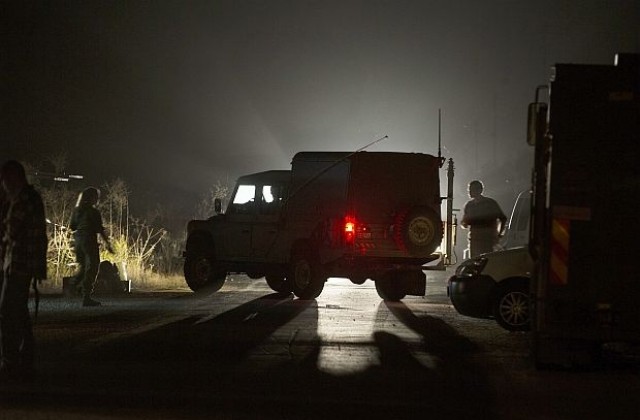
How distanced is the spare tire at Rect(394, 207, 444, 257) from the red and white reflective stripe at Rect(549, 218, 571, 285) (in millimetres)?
8057

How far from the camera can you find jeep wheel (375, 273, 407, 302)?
55.2 feet

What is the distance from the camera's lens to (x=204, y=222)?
1820 cm

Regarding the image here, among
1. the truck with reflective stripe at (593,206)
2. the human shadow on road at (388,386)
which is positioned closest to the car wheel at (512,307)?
the human shadow on road at (388,386)

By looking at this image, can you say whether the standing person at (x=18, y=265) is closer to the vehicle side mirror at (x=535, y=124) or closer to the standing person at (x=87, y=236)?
the vehicle side mirror at (x=535, y=124)

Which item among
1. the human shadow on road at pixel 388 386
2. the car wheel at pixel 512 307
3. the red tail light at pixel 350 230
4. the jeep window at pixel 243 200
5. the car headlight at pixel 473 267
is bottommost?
the human shadow on road at pixel 388 386

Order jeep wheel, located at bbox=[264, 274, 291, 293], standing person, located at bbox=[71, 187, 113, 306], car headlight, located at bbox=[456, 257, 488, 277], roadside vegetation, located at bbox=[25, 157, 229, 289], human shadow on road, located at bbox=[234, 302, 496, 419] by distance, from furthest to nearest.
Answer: roadside vegetation, located at bbox=[25, 157, 229, 289] < jeep wheel, located at bbox=[264, 274, 291, 293] < standing person, located at bbox=[71, 187, 113, 306] < car headlight, located at bbox=[456, 257, 488, 277] < human shadow on road, located at bbox=[234, 302, 496, 419]

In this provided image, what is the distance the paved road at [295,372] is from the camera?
6.84 metres

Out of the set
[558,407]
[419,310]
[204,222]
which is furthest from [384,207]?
[558,407]

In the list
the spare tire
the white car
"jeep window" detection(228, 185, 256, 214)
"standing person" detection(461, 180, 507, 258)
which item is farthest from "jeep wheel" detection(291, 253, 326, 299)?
the white car

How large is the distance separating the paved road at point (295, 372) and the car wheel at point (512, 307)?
0.68 feet

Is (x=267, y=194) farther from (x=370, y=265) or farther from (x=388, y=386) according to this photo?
(x=388, y=386)

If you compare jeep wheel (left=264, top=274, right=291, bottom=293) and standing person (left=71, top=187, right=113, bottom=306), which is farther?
jeep wheel (left=264, top=274, right=291, bottom=293)

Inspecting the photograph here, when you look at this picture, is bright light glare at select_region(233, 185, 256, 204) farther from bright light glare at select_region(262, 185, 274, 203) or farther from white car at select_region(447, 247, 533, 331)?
white car at select_region(447, 247, 533, 331)

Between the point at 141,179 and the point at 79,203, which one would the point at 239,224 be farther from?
the point at 141,179
